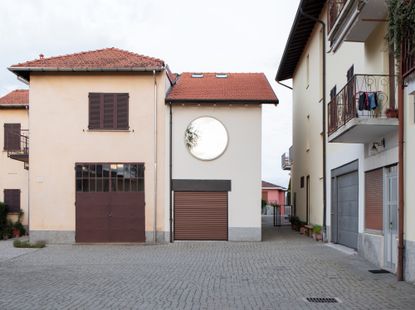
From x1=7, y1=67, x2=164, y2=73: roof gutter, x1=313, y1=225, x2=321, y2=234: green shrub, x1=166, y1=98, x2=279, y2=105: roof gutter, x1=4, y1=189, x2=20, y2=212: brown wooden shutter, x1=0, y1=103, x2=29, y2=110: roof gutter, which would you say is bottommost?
x1=313, y1=225, x2=321, y2=234: green shrub

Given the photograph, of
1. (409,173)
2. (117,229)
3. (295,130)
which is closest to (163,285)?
(409,173)

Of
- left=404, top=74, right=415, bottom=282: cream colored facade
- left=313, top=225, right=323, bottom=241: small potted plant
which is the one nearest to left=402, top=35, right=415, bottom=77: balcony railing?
left=404, top=74, right=415, bottom=282: cream colored facade

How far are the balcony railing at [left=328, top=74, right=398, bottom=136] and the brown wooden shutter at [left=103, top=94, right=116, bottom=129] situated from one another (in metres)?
9.43

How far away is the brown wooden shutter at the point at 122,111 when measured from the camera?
834 inches

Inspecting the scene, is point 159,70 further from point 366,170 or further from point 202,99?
point 366,170

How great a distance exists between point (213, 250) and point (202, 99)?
5506 millimetres

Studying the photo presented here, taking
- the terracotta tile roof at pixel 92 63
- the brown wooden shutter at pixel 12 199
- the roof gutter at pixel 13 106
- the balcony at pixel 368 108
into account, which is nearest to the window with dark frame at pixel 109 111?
the terracotta tile roof at pixel 92 63

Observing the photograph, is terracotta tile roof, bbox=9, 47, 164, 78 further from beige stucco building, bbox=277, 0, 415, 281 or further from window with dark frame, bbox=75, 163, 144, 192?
beige stucco building, bbox=277, 0, 415, 281

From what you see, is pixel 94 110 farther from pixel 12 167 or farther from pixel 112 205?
pixel 12 167

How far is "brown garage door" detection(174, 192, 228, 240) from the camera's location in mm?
21156

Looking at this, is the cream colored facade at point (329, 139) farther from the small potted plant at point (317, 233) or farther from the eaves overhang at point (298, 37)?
the small potted plant at point (317, 233)

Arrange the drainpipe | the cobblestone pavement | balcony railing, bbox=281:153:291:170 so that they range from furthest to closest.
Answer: balcony railing, bbox=281:153:291:170 < the drainpipe < the cobblestone pavement

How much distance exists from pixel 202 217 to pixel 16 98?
41.7ft

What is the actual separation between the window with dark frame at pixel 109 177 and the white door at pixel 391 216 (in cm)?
1001
